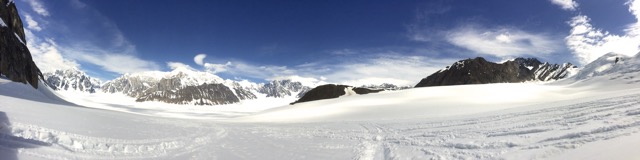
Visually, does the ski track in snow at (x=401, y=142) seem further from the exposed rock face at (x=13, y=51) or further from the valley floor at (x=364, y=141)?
the exposed rock face at (x=13, y=51)

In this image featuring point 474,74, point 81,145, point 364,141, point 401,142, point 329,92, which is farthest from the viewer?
point 474,74

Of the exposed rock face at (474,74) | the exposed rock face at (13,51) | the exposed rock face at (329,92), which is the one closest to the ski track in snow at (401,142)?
the exposed rock face at (13,51)

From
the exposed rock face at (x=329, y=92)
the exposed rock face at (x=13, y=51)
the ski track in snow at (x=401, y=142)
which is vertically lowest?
the ski track in snow at (x=401, y=142)

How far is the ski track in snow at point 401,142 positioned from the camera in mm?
10805

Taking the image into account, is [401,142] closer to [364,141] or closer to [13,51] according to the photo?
[364,141]

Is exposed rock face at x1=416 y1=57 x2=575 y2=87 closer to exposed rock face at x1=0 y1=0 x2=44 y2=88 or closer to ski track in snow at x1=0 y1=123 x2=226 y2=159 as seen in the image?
exposed rock face at x1=0 y1=0 x2=44 y2=88

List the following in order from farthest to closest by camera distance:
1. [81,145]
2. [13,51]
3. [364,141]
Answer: [13,51], [364,141], [81,145]

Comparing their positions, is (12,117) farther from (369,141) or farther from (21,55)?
(21,55)

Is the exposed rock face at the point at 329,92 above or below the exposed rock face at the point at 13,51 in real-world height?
below

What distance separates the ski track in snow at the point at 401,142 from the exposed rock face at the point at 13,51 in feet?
237

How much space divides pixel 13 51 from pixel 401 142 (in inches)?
3736

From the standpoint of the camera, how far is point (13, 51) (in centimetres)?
8112

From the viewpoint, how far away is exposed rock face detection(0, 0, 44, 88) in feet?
238

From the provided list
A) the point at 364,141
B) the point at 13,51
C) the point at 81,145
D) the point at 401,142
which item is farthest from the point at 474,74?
the point at 81,145
